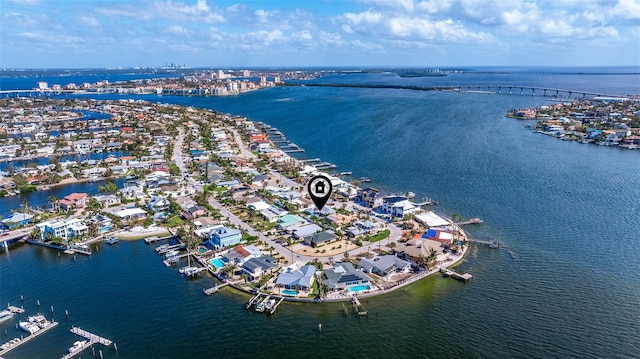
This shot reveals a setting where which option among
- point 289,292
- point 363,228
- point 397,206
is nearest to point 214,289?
point 289,292

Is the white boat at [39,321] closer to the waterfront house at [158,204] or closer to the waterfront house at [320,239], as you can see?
the waterfront house at [158,204]

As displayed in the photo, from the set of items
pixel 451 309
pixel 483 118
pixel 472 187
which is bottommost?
pixel 451 309

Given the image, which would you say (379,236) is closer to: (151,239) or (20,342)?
(151,239)

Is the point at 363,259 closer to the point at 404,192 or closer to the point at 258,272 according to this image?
the point at 258,272

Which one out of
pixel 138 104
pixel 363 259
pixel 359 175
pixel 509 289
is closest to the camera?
pixel 509 289

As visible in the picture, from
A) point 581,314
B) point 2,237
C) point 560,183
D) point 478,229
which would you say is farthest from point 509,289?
point 2,237

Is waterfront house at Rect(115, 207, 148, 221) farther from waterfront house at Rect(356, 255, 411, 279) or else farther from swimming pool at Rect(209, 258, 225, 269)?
waterfront house at Rect(356, 255, 411, 279)
